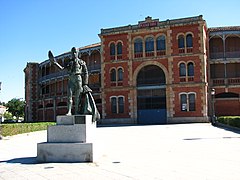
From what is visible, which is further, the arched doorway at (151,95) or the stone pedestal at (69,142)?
the arched doorway at (151,95)

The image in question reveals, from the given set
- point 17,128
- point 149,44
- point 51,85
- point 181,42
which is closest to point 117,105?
point 149,44

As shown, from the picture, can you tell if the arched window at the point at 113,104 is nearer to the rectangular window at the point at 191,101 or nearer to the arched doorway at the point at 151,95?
the arched doorway at the point at 151,95

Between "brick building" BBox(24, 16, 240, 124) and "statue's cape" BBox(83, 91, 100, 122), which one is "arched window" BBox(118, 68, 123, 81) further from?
"statue's cape" BBox(83, 91, 100, 122)

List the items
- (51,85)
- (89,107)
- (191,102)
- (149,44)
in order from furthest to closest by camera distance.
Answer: (51,85), (149,44), (191,102), (89,107)

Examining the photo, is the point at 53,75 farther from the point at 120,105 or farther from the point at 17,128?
the point at 17,128

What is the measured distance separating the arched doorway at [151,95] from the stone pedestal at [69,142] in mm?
23412

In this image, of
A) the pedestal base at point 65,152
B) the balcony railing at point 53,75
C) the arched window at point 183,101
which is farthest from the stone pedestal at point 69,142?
the balcony railing at point 53,75

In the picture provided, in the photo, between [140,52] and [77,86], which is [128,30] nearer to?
[140,52]

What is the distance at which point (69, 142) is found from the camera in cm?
899

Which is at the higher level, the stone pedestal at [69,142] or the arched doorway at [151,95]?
the arched doorway at [151,95]

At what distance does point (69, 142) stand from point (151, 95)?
956 inches

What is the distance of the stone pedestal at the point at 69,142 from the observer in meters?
8.70

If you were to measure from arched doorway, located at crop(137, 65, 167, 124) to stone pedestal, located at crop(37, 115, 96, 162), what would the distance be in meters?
23.4

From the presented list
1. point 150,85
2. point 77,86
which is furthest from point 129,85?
point 77,86
